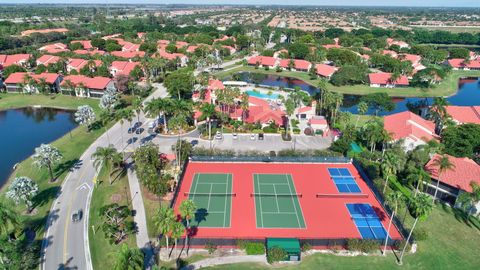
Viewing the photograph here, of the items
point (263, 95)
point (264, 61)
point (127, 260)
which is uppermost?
point (264, 61)

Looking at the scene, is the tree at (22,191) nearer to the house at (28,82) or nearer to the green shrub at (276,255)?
the green shrub at (276,255)

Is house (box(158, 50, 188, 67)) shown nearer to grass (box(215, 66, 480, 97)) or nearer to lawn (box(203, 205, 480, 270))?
grass (box(215, 66, 480, 97))

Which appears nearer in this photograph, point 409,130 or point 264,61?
point 409,130

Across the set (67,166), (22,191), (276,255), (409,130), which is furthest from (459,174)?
(67,166)

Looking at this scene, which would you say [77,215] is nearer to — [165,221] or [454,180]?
[165,221]

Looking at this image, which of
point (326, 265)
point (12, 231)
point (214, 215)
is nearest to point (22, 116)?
point (12, 231)

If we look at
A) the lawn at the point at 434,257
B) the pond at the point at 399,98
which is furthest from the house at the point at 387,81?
the lawn at the point at 434,257

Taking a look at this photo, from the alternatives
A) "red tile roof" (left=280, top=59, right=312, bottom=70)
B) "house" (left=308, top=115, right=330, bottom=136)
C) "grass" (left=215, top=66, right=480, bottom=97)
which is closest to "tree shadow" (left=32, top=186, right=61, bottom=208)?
"house" (left=308, top=115, right=330, bottom=136)
